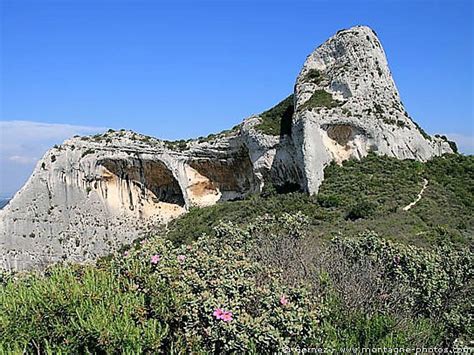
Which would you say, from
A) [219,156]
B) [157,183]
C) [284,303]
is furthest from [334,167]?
[284,303]

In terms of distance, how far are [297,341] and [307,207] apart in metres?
22.7

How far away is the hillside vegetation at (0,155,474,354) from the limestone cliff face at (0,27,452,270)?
20.0 m

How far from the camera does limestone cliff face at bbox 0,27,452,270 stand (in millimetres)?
31828

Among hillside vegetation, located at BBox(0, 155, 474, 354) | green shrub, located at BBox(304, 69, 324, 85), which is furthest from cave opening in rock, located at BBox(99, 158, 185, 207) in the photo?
hillside vegetation, located at BBox(0, 155, 474, 354)

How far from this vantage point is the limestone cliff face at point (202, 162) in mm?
31828

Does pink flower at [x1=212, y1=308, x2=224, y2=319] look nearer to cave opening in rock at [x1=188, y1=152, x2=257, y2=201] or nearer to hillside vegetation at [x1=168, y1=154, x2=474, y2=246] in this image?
hillside vegetation at [x1=168, y1=154, x2=474, y2=246]

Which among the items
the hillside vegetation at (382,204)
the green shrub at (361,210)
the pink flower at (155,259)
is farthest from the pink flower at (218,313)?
the green shrub at (361,210)

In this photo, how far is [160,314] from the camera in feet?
21.3

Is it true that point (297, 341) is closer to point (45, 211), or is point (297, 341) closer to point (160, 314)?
point (160, 314)

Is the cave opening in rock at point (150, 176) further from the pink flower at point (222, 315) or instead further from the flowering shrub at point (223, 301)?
the pink flower at point (222, 315)

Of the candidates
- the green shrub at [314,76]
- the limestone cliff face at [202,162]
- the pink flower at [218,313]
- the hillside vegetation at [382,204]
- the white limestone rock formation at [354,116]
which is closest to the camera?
the pink flower at [218,313]

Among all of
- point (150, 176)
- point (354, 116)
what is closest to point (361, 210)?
point (354, 116)

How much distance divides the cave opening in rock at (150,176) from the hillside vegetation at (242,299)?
2673cm

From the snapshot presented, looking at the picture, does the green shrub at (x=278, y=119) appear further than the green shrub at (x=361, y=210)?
Yes
